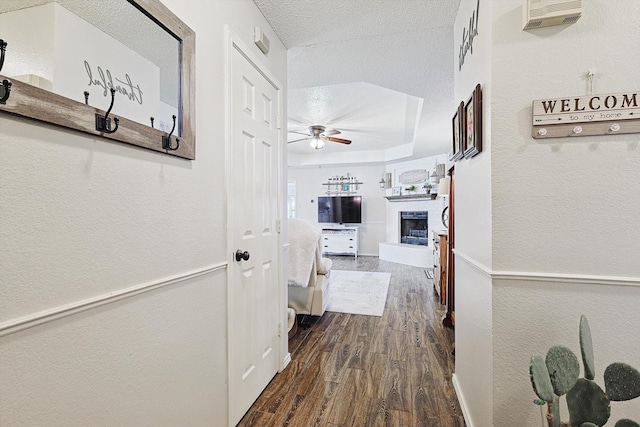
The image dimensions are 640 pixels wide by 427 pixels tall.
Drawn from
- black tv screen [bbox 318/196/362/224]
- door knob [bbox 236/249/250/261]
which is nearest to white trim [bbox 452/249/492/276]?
door knob [bbox 236/249/250/261]

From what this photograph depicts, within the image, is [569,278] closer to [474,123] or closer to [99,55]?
[474,123]

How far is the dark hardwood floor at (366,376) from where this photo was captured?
170cm

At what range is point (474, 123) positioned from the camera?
1362mm

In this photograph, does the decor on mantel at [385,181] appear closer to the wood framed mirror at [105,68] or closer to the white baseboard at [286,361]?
the white baseboard at [286,361]

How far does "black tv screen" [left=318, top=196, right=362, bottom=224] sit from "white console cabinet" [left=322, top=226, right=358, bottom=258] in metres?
0.27

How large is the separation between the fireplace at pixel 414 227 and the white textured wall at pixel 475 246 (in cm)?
527

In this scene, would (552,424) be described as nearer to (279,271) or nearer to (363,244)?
(279,271)

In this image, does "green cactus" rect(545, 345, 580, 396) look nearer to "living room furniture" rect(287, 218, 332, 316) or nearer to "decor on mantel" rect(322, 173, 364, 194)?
"living room furniture" rect(287, 218, 332, 316)

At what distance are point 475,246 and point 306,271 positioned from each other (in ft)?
5.95

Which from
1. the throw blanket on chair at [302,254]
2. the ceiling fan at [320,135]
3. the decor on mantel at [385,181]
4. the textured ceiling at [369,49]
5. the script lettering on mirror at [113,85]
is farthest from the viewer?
the decor on mantel at [385,181]

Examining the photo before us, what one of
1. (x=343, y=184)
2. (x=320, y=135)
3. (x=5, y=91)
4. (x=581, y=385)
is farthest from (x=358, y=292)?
(x=343, y=184)

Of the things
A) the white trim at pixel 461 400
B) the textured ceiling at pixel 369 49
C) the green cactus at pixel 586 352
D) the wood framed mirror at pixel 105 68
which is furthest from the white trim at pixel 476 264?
the textured ceiling at pixel 369 49

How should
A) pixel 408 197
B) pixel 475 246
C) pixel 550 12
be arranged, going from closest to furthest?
pixel 550 12
pixel 475 246
pixel 408 197

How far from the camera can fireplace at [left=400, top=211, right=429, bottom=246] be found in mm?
6990
